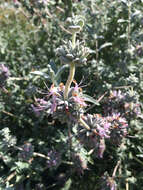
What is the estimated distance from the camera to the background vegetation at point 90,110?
98.8 inches

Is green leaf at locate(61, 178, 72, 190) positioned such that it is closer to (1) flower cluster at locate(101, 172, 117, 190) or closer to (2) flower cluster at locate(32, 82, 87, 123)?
(1) flower cluster at locate(101, 172, 117, 190)

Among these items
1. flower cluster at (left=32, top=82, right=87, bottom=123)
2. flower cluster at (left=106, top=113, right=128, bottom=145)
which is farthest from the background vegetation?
flower cluster at (left=32, top=82, right=87, bottom=123)

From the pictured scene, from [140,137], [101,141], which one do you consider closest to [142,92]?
[140,137]

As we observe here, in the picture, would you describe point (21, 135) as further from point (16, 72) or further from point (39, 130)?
point (16, 72)

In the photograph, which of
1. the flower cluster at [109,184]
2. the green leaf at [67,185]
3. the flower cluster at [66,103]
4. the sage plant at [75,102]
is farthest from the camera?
the green leaf at [67,185]

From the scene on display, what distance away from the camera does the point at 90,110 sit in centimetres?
286

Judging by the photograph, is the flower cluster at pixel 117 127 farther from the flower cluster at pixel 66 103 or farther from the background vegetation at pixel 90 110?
the flower cluster at pixel 66 103

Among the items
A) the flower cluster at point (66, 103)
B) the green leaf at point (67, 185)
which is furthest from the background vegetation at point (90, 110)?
the flower cluster at point (66, 103)

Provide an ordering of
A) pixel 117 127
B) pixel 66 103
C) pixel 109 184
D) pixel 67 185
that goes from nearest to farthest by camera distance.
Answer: pixel 66 103 < pixel 117 127 < pixel 109 184 < pixel 67 185

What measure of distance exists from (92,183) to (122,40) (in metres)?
2.01

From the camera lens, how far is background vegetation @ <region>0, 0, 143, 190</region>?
2.51m

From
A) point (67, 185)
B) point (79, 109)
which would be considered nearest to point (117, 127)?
point (79, 109)

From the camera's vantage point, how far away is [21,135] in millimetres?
3201

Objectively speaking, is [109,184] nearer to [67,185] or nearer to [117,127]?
[67,185]
